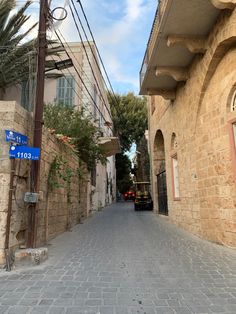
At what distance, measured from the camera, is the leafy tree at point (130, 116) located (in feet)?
114

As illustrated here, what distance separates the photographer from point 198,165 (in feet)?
25.2

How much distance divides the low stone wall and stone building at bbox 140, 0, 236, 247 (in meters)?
3.98

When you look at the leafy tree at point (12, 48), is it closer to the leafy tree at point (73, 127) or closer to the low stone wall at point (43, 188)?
the leafy tree at point (73, 127)

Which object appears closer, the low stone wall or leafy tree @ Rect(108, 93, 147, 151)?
the low stone wall

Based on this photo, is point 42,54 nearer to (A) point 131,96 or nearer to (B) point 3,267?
(B) point 3,267

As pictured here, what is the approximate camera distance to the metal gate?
13238mm

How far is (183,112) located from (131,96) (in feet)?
89.9

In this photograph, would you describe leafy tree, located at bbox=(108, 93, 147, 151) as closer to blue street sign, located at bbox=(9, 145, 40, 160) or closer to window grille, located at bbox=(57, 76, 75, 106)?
window grille, located at bbox=(57, 76, 75, 106)

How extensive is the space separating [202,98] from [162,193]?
748cm

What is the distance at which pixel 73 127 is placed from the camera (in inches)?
424

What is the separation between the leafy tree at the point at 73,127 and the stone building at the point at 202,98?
10.7 feet

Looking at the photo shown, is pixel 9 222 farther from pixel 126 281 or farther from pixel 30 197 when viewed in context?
pixel 126 281

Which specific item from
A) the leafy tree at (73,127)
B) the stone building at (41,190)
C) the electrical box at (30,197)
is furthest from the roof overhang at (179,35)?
the electrical box at (30,197)

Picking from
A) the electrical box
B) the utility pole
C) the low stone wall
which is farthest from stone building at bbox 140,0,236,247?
the electrical box
